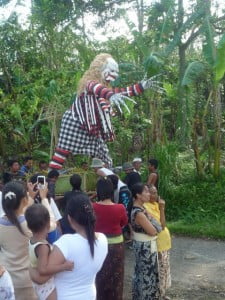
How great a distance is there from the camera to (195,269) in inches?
221

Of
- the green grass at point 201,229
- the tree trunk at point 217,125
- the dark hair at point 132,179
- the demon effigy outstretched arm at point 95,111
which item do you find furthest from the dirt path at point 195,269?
the tree trunk at point 217,125

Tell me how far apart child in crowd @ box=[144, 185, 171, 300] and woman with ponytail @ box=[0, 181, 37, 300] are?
154 centimetres

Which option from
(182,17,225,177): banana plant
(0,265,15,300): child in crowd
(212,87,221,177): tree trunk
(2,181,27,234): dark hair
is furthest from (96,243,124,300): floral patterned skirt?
(212,87,221,177): tree trunk

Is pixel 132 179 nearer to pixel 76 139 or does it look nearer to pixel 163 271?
pixel 76 139

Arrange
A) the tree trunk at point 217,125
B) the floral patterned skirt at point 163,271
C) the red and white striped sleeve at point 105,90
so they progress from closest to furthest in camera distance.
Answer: the floral patterned skirt at point 163,271 → the red and white striped sleeve at point 105,90 → the tree trunk at point 217,125

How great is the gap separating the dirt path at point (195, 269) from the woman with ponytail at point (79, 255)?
2169 mm

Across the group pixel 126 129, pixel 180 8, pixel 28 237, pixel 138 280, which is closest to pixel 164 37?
pixel 180 8

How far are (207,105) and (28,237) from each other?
6.69 m

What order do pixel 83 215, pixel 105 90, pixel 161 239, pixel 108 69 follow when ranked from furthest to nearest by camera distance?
pixel 108 69, pixel 105 90, pixel 161 239, pixel 83 215

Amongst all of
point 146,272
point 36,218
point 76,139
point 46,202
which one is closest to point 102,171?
point 76,139

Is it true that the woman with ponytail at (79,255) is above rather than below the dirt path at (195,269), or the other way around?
above

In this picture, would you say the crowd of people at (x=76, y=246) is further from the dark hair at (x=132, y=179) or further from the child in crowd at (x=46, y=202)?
the dark hair at (x=132, y=179)

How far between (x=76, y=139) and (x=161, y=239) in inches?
77.1

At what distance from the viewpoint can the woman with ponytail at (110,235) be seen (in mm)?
3824
